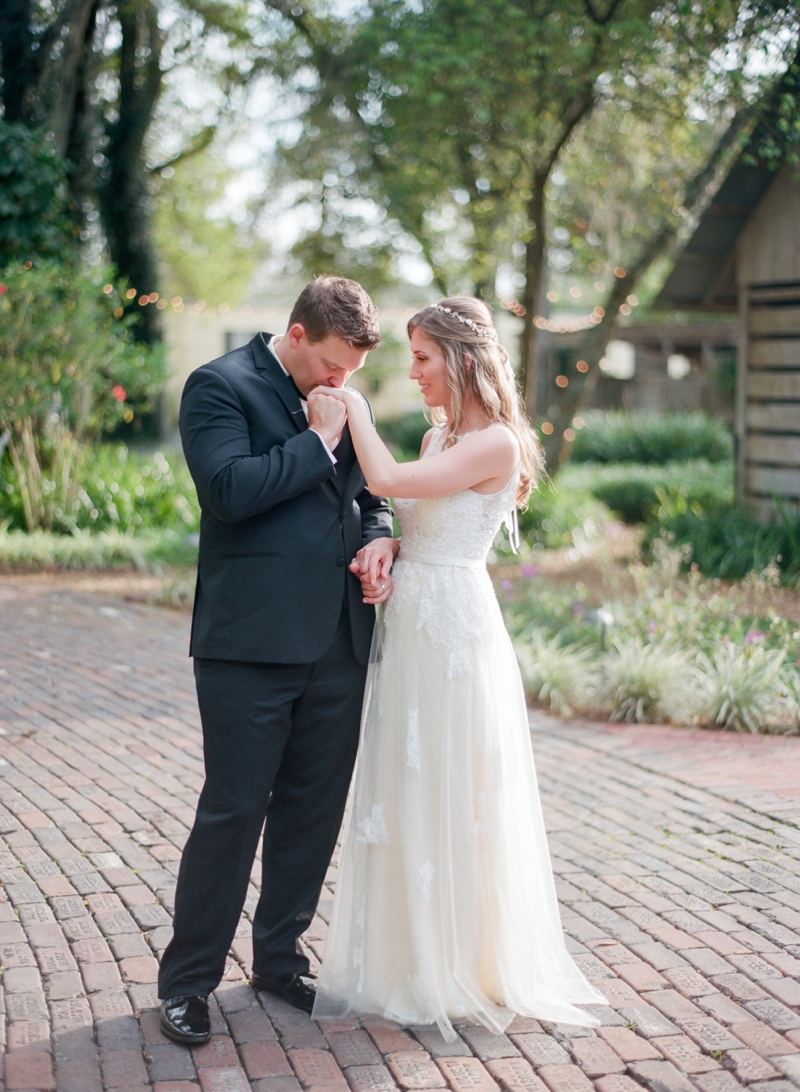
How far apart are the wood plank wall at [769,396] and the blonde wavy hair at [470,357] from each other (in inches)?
296

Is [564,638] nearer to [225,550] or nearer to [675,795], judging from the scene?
[675,795]

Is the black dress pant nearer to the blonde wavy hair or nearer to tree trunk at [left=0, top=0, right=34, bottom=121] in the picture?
the blonde wavy hair

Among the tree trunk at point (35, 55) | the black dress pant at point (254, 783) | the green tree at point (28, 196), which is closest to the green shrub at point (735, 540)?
the black dress pant at point (254, 783)

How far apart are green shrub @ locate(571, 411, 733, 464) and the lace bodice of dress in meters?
15.0

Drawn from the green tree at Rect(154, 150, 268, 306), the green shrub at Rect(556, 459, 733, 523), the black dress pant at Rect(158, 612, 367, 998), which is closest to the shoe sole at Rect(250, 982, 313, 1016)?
the black dress pant at Rect(158, 612, 367, 998)

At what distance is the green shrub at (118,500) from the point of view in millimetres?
11398

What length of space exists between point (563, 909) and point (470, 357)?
2048 mm

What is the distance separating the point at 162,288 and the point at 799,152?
903 centimetres

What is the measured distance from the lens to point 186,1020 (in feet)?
9.61

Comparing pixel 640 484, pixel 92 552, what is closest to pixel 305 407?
pixel 92 552

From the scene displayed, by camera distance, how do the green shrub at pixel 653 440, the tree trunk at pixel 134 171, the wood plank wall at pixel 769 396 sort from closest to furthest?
the wood plank wall at pixel 769 396 → the tree trunk at pixel 134 171 → the green shrub at pixel 653 440

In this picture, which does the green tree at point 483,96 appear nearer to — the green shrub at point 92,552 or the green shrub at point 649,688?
the green shrub at point 92,552

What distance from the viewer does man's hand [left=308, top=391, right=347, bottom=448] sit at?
2.87 m

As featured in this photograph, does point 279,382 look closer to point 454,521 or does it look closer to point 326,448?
point 326,448
